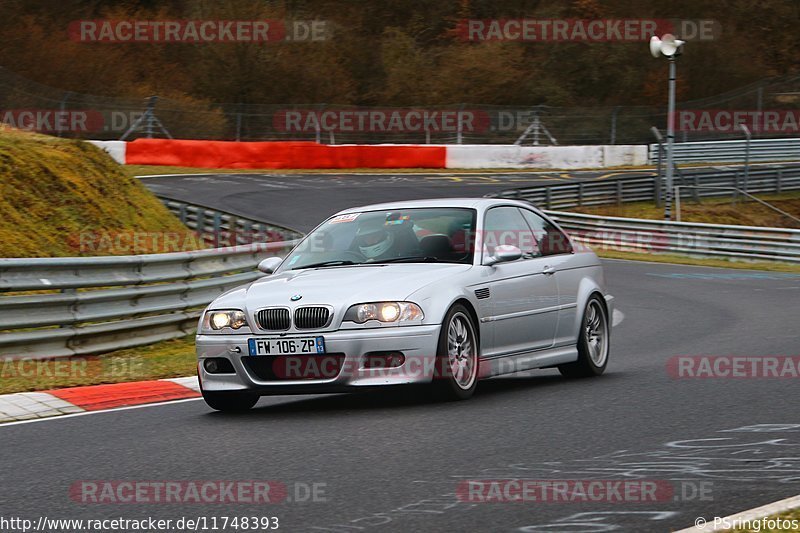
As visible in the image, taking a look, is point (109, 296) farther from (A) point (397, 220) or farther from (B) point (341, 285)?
(B) point (341, 285)

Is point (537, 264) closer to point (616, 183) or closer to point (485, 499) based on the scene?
point (485, 499)

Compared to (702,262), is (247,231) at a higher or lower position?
higher

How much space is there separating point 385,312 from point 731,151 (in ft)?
155

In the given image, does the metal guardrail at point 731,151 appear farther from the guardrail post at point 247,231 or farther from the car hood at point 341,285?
the car hood at point 341,285

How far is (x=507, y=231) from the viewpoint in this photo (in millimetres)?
10031

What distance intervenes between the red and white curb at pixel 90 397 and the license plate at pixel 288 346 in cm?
155

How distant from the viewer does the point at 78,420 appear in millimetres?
8555

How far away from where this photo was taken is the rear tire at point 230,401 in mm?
8797

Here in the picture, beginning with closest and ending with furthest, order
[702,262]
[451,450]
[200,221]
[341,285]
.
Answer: [451,450] < [341,285] < [200,221] < [702,262]

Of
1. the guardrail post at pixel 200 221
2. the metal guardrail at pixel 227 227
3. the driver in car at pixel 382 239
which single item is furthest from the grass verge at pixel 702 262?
the driver in car at pixel 382 239

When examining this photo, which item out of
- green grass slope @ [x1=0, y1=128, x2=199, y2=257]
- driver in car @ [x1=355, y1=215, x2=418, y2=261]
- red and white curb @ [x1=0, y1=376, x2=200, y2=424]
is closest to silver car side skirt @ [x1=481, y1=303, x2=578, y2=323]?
driver in car @ [x1=355, y1=215, x2=418, y2=261]

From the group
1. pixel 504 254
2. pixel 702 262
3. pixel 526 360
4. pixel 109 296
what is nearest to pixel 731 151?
pixel 702 262

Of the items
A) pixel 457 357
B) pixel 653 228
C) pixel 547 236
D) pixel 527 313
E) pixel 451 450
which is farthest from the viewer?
pixel 653 228

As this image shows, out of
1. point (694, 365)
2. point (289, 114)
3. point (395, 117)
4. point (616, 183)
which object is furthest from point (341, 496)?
point (395, 117)
